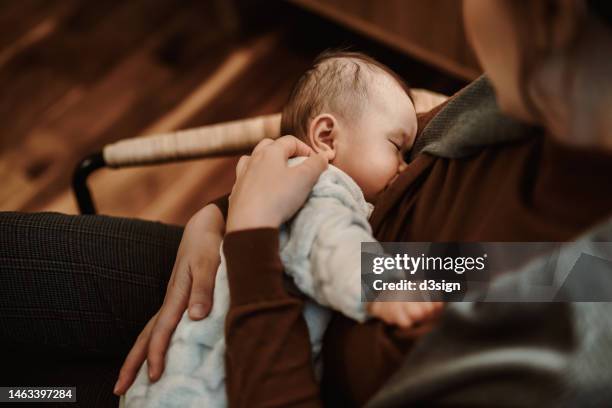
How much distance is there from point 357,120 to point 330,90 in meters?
0.05

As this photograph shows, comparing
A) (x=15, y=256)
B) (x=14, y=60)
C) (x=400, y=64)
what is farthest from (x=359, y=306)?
(x=14, y=60)

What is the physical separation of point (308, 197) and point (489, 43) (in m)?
0.26

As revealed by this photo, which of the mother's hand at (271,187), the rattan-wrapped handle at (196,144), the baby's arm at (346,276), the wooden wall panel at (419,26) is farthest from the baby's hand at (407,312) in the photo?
the wooden wall panel at (419,26)

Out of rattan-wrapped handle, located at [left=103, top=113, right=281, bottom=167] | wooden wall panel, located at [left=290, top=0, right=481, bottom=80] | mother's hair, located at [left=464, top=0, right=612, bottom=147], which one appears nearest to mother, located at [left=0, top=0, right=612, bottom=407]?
mother's hair, located at [left=464, top=0, right=612, bottom=147]

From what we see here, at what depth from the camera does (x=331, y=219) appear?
59 centimetres

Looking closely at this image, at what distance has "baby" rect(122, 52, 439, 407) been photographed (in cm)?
56

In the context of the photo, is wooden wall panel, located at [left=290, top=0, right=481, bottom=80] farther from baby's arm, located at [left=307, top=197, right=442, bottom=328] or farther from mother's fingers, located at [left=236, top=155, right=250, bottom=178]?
baby's arm, located at [left=307, top=197, right=442, bottom=328]

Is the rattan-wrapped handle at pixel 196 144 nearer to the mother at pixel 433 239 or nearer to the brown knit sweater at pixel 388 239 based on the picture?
the mother at pixel 433 239

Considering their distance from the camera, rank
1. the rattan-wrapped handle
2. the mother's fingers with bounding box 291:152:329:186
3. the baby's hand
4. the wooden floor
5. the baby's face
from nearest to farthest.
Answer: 1. the baby's hand
2. the mother's fingers with bounding box 291:152:329:186
3. the baby's face
4. the rattan-wrapped handle
5. the wooden floor

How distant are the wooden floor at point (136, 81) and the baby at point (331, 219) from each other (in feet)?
2.76

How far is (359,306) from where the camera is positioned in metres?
0.54

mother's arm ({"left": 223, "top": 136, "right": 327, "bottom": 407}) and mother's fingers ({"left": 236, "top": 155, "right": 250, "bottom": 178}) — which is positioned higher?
mother's fingers ({"left": 236, "top": 155, "right": 250, "bottom": 178})

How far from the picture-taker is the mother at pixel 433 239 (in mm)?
411

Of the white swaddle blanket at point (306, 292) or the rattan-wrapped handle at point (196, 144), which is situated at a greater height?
the rattan-wrapped handle at point (196, 144)
